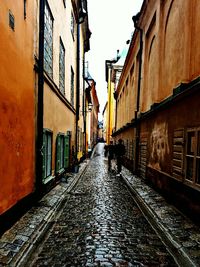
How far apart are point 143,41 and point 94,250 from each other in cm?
1148

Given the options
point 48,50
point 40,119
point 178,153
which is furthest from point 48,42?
point 178,153

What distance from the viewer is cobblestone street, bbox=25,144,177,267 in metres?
4.10

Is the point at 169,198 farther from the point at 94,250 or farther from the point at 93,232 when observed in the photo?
the point at 94,250

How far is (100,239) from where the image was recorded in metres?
4.98

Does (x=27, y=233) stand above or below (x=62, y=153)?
below

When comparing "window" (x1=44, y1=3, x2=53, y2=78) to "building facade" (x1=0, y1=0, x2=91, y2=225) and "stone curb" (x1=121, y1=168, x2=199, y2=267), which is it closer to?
"building facade" (x1=0, y1=0, x2=91, y2=225)

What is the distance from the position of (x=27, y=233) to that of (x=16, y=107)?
7.32ft

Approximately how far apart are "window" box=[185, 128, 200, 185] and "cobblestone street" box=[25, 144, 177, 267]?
139 cm

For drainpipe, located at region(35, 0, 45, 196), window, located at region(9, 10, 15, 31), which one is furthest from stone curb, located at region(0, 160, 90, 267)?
window, located at region(9, 10, 15, 31)

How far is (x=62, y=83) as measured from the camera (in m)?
12.6

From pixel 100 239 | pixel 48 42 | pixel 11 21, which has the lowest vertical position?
pixel 100 239

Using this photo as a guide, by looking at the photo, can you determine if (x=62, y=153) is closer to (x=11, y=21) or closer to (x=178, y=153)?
(x=178, y=153)

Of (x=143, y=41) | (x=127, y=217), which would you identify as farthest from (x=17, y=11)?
Answer: (x=143, y=41)

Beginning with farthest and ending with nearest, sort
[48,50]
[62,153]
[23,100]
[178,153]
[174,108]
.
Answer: [62,153], [48,50], [174,108], [178,153], [23,100]
